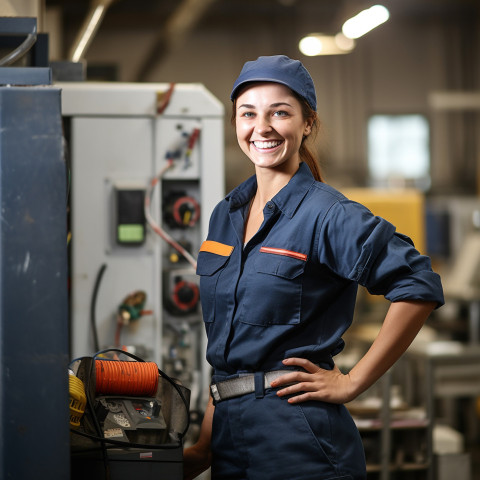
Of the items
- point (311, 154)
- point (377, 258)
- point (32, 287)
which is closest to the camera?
point (32, 287)

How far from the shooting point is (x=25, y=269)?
3.51 feet

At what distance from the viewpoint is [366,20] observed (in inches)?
161

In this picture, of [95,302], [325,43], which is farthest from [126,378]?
[325,43]

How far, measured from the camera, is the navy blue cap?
1.34 meters

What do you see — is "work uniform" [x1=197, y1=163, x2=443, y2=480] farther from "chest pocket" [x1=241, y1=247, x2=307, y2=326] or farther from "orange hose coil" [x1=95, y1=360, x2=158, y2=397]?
"orange hose coil" [x1=95, y1=360, x2=158, y2=397]

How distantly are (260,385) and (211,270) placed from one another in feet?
0.91

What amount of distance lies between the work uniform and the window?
21.6 ft

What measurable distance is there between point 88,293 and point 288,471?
1.38 m

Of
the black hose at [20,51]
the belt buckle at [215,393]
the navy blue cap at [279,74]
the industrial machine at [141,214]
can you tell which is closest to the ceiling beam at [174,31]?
the industrial machine at [141,214]

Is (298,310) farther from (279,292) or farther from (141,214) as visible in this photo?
(141,214)

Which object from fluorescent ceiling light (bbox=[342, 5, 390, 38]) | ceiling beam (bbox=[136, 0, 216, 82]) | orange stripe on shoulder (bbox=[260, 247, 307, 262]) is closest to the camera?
orange stripe on shoulder (bbox=[260, 247, 307, 262])

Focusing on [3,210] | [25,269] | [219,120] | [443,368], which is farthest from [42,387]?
[443,368]

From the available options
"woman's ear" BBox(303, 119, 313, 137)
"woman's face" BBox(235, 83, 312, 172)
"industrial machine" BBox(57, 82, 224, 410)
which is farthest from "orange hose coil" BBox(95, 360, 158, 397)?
"industrial machine" BBox(57, 82, 224, 410)

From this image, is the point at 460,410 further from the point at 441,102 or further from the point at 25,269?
the point at 25,269
